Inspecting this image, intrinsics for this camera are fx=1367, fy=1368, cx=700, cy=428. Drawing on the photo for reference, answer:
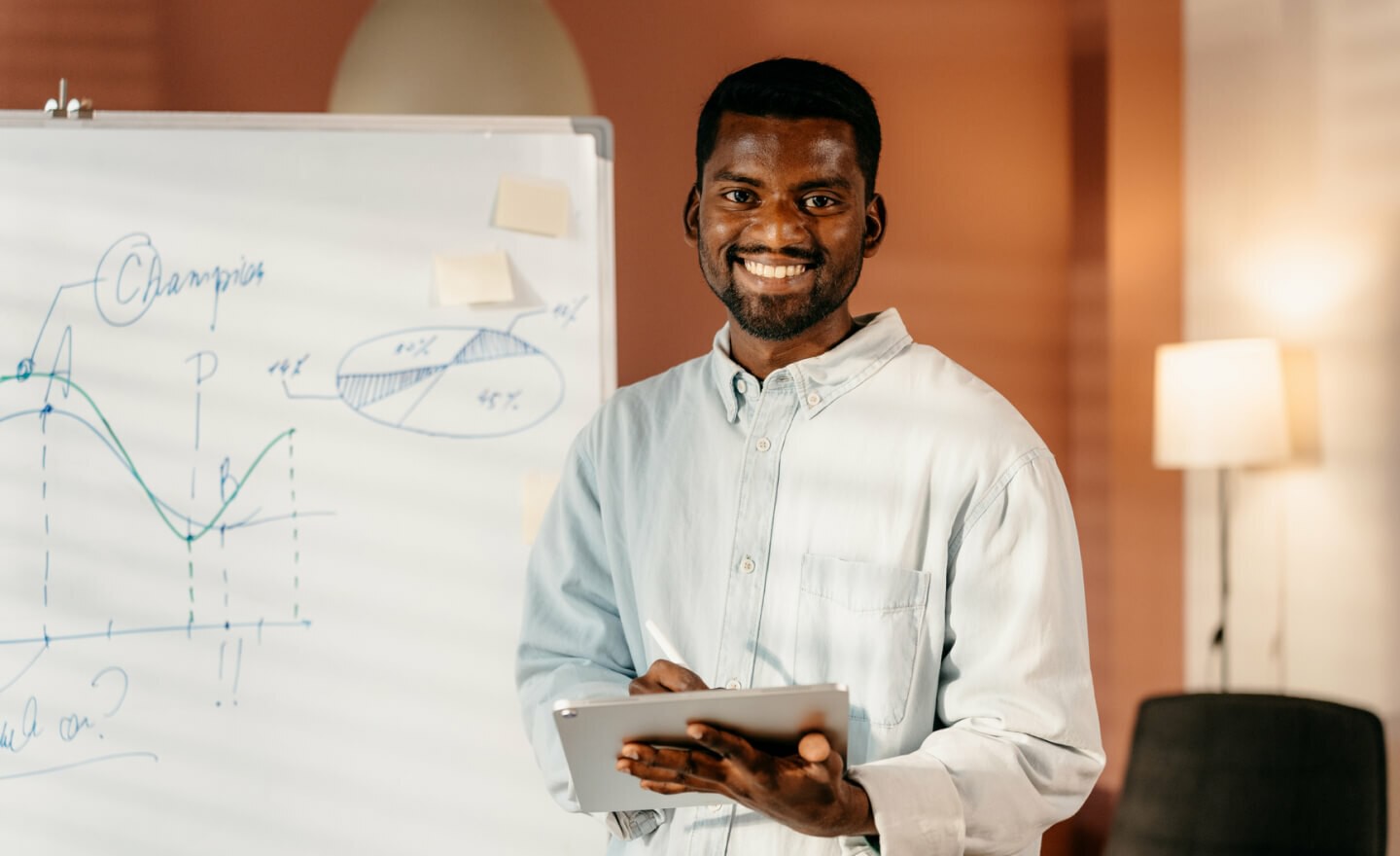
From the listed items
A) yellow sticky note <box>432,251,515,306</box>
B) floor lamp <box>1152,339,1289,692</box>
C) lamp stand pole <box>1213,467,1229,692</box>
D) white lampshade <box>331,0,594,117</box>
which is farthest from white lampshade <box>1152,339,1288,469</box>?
yellow sticky note <box>432,251,515,306</box>

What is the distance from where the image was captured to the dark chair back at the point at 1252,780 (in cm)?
212

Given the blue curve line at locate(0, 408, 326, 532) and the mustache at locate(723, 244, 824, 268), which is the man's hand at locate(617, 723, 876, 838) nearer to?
the mustache at locate(723, 244, 824, 268)

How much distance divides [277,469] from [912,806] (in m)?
0.92

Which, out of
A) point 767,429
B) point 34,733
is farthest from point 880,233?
point 34,733

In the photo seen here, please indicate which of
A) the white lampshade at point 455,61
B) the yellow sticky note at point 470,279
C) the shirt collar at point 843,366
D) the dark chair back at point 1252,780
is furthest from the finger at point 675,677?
the dark chair back at point 1252,780

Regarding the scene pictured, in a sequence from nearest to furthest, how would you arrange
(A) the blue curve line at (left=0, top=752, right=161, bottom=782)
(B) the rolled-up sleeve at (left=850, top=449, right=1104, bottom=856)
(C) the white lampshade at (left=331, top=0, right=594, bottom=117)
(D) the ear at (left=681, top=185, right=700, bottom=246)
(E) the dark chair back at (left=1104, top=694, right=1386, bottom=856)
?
1. (B) the rolled-up sleeve at (left=850, top=449, right=1104, bottom=856)
2. (D) the ear at (left=681, top=185, right=700, bottom=246)
3. (A) the blue curve line at (left=0, top=752, right=161, bottom=782)
4. (C) the white lampshade at (left=331, top=0, right=594, bottom=117)
5. (E) the dark chair back at (left=1104, top=694, right=1386, bottom=856)

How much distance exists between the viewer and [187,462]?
1.61 m

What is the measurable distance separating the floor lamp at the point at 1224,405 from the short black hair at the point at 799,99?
162 centimetres

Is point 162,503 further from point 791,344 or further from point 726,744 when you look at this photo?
point 726,744

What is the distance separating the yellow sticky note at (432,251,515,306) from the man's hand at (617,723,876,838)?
2.66ft

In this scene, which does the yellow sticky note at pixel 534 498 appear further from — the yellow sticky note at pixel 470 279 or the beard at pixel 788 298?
the beard at pixel 788 298

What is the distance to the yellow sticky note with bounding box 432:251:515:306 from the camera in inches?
65.7

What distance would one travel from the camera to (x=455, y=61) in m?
1.87

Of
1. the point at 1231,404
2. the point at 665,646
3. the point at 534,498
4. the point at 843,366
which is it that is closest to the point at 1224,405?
the point at 1231,404
